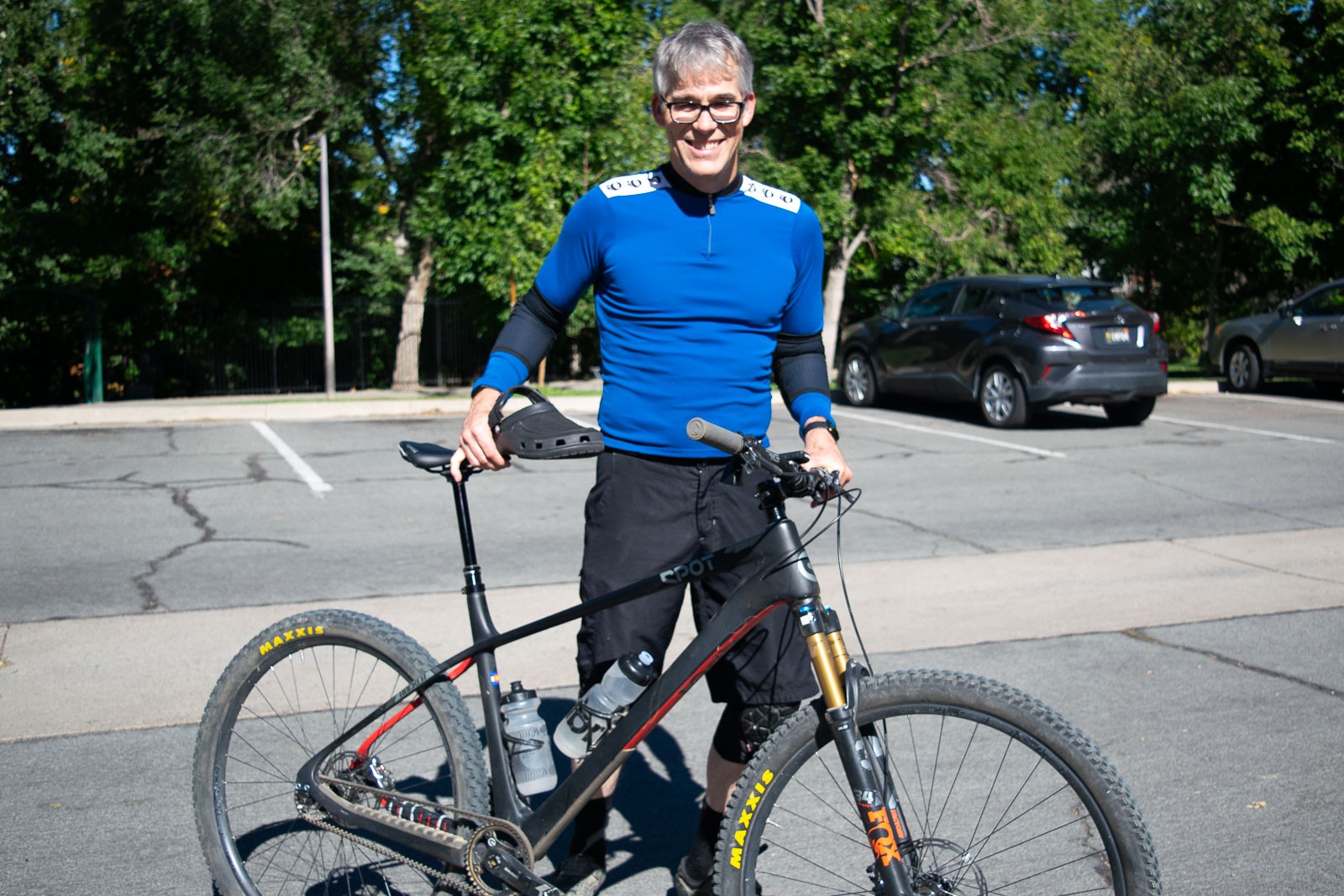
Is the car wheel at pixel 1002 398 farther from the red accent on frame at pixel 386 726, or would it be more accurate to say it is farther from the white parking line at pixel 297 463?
the red accent on frame at pixel 386 726

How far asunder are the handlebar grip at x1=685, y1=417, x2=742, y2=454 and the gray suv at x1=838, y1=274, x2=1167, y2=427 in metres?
10.9

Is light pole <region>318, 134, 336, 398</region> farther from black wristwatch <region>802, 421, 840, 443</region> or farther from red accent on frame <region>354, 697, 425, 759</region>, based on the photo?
black wristwatch <region>802, 421, 840, 443</region>

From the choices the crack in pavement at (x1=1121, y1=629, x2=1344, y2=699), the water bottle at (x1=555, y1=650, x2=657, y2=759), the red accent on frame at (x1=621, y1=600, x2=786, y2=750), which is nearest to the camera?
the red accent on frame at (x1=621, y1=600, x2=786, y2=750)

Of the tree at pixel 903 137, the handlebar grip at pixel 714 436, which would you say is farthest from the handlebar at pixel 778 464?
the tree at pixel 903 137

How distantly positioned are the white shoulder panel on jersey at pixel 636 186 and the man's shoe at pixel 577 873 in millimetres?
1596

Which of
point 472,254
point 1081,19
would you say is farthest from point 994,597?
point 1081,19

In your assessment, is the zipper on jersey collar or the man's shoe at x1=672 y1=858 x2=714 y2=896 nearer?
the zipper on jersey collar

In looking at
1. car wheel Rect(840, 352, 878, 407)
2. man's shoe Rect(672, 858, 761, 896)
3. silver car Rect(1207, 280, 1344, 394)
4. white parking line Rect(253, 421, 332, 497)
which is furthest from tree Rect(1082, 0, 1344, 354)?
man's shoe Rect(672, 858, 761, 896)

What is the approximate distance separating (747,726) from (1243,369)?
55.8ft

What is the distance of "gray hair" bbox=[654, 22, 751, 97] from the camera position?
8.50 ft

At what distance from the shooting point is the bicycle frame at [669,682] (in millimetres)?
2264

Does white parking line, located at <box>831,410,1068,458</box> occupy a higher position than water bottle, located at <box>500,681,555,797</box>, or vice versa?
water bottle, located at <box>500,681,555,797</box>

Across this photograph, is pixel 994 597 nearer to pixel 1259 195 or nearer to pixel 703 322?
pixel 703 322

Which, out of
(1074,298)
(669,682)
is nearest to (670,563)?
A: (669,682)
